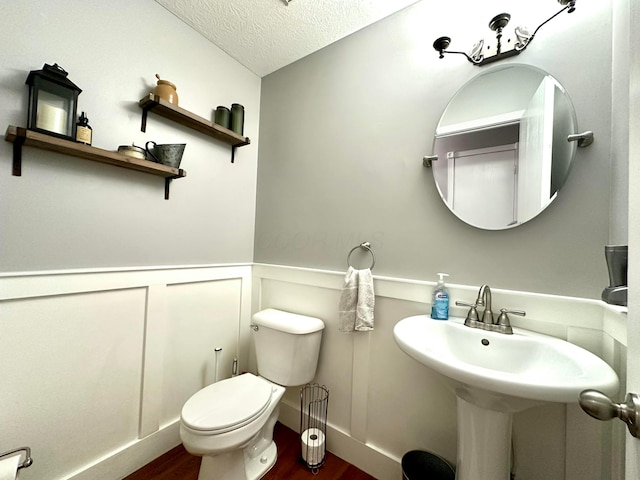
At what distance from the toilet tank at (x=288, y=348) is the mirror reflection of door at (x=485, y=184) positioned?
0.96 meters

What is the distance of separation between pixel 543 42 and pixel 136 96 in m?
1.82

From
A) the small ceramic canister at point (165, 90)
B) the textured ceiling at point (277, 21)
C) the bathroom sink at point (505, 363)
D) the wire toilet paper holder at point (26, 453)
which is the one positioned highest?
the textured ceiling at point (277, 21)

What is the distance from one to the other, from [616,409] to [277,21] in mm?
1930

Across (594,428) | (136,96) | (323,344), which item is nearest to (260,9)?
(136,96)

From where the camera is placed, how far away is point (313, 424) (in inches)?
60.0

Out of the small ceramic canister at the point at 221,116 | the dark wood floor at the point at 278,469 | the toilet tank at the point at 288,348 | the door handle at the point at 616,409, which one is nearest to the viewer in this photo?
the door handle at the point at 616,409

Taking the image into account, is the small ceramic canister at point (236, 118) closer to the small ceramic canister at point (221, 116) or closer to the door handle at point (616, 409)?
the small ceramic canister at point (221, 116)

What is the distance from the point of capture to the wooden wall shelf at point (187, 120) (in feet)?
4.23

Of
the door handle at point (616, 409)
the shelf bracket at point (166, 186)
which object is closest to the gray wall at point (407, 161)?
the shelf bracket at point (166, 186)

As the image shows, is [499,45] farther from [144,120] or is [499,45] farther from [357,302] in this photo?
[144,120]

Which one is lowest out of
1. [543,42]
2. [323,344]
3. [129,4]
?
[323,344]

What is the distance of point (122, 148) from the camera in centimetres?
121

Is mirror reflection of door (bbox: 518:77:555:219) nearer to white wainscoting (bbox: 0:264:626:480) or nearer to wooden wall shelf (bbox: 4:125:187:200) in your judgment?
white wainscoting (bbox: 0:264:626:480)

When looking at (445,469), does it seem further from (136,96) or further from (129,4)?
(129,4)
